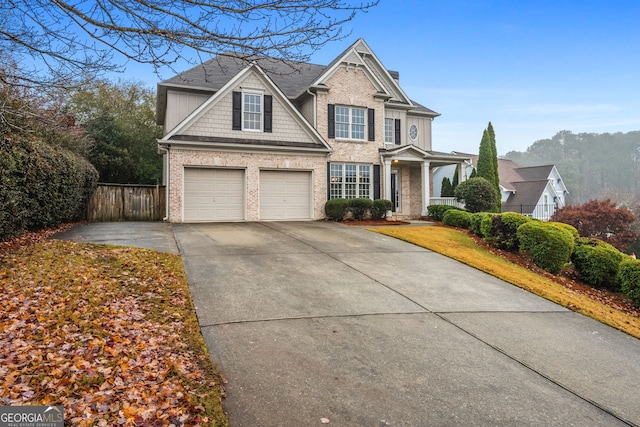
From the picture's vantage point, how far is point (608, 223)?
2358cm

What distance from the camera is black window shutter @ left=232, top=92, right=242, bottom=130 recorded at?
15438 millimetres

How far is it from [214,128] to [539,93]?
30.8m

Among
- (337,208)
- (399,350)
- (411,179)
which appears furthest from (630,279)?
(411,179)

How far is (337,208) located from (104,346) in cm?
1293

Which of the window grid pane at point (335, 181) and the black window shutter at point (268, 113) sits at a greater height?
the black window shutter at point (268, 113)

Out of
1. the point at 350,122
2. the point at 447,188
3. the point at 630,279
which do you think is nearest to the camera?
the point at 630,279

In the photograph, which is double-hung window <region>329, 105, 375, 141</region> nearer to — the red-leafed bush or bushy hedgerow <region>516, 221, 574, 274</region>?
bushy hedgerow <region>516, 221, 574, 274</region>

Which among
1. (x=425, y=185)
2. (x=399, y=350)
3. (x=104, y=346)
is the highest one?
(x=425, y=185)

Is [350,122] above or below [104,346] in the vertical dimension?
above

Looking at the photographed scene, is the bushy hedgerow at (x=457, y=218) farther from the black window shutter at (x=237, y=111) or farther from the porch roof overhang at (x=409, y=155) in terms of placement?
the black window shutter at (x=237, y=111)

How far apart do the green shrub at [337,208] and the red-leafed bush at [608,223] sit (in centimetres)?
1799

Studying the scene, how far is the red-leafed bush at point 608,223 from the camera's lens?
2338cm

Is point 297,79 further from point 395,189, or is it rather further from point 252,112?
→ point 395,189

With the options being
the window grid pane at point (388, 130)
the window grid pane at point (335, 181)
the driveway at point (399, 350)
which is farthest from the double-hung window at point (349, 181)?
the driveway at point (399, 350)
